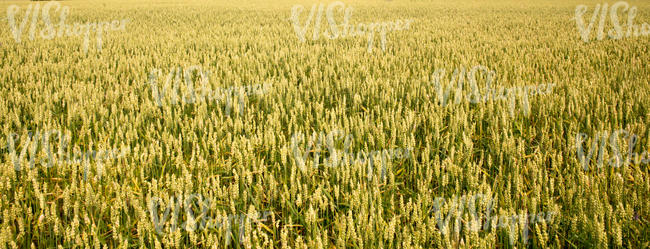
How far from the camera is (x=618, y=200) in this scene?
1630 millimetres

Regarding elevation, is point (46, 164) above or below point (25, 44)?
below

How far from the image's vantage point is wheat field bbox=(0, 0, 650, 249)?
1.52m

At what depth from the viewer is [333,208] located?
5.61 ft

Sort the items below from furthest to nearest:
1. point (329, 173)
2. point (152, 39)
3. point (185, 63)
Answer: point (152, 39) → point (185, 63) → point (329, 173)

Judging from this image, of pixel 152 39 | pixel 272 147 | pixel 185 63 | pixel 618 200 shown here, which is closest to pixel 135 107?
pixel 272 147

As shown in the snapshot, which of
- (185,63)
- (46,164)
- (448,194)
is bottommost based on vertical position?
(448,194)

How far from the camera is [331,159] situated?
84.4 inches

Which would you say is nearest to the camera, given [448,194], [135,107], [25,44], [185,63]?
[448,194]

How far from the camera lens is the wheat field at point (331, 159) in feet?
4.99

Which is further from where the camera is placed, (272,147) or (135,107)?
(135,107)

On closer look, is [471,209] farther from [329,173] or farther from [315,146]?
[315,146]

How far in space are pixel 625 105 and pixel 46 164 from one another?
12.7ft

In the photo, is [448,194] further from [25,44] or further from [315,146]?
[25,44]

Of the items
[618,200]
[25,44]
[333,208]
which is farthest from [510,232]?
[25,44]
